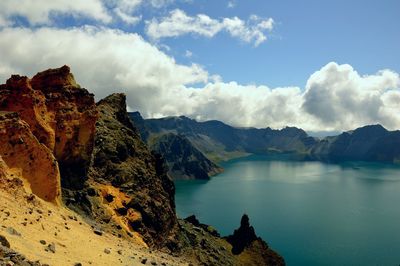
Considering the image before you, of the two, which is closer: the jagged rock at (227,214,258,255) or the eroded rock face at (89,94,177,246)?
the eroded rock face at (89,94,177,246)

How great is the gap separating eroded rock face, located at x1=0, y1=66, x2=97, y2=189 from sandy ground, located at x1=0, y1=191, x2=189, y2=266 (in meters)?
17.5

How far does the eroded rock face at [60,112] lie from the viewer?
170 ft

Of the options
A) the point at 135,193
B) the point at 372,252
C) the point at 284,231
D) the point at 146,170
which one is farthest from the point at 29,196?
the point at 284,231

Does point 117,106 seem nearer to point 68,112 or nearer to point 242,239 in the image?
point 68,112

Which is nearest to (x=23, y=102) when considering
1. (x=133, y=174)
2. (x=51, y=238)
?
(x=51, y=238)

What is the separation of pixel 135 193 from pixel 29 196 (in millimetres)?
40025

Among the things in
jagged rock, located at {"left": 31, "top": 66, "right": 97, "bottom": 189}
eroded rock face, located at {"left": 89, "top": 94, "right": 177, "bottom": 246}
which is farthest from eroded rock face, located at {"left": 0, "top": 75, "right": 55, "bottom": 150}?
eroded rock face, located at {"left": 89, "top": 94, "right": 177, "bottom": 246}

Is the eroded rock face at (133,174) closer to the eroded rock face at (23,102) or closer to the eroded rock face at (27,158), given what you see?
the eroded rock face at (23,102)

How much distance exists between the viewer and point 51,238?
2950cm

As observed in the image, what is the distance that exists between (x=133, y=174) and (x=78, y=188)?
1877 centimetres

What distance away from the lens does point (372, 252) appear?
14162 cm

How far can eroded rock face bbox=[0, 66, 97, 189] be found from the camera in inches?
2037

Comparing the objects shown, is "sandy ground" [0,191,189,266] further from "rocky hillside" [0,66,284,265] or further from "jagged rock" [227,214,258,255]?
"jagged rock" [227,214,258,255]

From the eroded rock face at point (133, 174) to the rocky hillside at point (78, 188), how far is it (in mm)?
219
